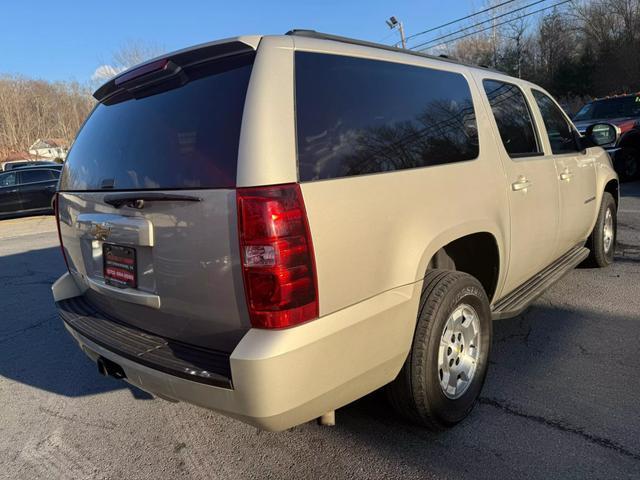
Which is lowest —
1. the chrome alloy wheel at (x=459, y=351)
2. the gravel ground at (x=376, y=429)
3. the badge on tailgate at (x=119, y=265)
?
the gravel ground at (x=376, y=429)

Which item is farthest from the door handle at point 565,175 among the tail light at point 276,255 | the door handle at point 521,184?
the tail light at point 276,255

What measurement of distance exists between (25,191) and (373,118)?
15872 millimetres

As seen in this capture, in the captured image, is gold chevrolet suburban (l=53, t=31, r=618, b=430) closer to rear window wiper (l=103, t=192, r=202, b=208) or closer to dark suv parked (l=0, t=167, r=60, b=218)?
rear window wiper (l=103, t=192, r=202, b=208)

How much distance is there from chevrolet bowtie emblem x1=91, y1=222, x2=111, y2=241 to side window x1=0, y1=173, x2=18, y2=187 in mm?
15060

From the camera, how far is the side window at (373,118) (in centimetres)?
199

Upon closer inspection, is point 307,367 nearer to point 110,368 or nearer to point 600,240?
point 110,368

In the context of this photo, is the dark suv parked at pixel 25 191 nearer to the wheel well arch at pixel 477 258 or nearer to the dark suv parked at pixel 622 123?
the wheel well arch at pixel 477 258

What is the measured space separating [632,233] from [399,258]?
607 cm

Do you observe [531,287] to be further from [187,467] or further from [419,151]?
[187,467]

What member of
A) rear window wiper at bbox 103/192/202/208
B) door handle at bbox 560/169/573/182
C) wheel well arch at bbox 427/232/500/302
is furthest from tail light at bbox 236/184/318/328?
door handle at bbox 560/169/573/182

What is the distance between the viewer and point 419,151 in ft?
8.04

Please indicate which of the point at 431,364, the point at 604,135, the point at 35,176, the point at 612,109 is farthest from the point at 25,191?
the point at 612,109

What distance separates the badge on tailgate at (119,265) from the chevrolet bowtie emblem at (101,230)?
0.05 metres

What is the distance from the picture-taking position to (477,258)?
3098mm
